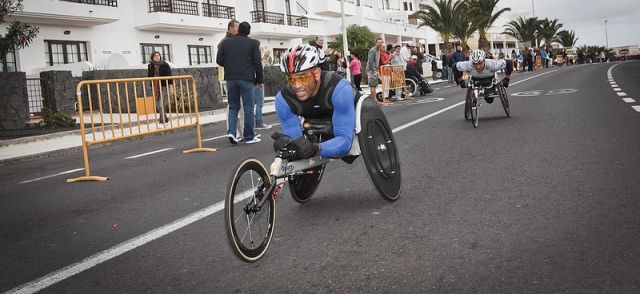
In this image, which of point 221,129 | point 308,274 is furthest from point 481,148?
point 221,129

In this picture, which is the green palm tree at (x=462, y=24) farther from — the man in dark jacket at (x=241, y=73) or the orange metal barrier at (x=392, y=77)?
the man in dark jacket at (x=241, y=73)

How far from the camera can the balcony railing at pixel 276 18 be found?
42562 millimetres

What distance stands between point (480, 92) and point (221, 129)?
6.34 m

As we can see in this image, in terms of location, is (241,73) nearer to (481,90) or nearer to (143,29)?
(481,90)

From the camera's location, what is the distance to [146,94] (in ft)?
30.8

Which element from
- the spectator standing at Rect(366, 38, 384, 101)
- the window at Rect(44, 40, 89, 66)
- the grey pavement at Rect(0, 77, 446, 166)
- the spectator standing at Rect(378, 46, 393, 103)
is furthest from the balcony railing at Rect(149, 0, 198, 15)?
the grey pavement at Rect(0, 77, 446, 166)

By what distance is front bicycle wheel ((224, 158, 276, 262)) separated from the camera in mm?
3438

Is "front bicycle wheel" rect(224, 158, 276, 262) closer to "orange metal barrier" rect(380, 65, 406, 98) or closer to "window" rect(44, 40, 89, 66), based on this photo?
"orange metal barrier" rect(380, 65, 406, 98)

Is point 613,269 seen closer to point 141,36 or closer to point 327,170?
point 327,170

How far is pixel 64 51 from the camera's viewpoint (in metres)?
27.9

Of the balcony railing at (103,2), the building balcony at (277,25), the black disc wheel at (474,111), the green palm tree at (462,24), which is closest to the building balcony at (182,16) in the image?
the balcony railing at (103,2)

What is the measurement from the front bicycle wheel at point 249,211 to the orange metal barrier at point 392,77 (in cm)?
1615

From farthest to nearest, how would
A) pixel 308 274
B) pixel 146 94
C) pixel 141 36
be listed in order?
pixel 141 36
pixel 146 94
pixel 308 274

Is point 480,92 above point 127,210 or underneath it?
above
